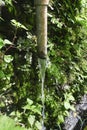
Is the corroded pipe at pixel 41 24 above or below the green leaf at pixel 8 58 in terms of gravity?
above

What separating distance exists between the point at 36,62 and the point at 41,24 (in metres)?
0.45

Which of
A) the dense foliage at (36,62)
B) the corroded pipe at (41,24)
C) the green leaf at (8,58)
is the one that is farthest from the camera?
the dense foliage at (36,62)

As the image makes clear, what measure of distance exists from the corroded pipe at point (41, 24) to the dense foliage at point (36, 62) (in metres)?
0.18

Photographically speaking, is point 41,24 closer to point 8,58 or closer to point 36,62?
point 8,58

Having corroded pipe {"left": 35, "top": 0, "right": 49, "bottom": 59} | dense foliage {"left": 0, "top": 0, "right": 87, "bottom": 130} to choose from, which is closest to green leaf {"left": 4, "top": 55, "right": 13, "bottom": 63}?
dense foliage {"left": 0, "top": 0, "right": 87, "bottom": 130}

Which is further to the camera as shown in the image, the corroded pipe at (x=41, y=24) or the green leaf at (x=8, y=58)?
the green leaf at (x=8, y=58)

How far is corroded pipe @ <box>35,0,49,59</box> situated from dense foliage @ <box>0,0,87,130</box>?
0.18 meters

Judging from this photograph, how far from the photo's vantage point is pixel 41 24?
77.5 inches

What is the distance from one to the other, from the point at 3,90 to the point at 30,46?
0.37 meters

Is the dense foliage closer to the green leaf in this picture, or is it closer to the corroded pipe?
the green leaf

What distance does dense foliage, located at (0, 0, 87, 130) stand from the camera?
86.2 inches

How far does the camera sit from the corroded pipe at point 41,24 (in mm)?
1941

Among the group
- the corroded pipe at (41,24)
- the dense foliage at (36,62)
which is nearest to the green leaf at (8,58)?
the dense foliage at (36,62)

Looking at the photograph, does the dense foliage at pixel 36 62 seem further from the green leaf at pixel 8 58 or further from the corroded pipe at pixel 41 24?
the corroded pipe at pixel 41 24
